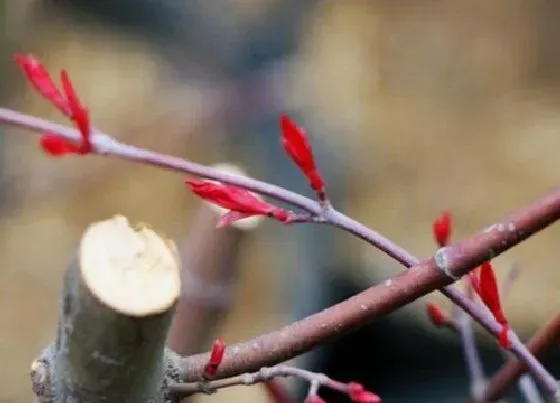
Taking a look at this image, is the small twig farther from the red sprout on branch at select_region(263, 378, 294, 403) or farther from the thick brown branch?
the red sprout on branch at select_region(263, 378, 294, 403)

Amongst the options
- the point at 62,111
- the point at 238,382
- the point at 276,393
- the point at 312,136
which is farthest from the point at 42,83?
the point at 312,136

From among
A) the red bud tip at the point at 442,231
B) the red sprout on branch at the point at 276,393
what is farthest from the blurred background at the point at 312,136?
the red bud tip at the point at 442,231

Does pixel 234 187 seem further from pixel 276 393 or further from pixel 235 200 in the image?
pixel 276 393

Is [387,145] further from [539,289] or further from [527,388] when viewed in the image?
[527,388]

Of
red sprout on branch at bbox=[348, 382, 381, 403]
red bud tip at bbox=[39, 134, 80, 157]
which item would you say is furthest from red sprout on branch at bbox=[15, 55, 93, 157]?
red sprout on branch at bbox=[348, 382, 381, 403]

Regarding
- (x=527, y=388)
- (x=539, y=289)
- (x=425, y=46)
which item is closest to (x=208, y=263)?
(x=527, y=388)

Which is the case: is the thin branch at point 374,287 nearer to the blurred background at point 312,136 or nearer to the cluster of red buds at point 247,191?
the cluster of red buds at point 247,191

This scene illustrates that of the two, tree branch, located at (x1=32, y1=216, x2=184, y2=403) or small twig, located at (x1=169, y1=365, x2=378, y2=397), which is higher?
tree branch, located at (x1=32, y1=216, x2=184, y2=403)
